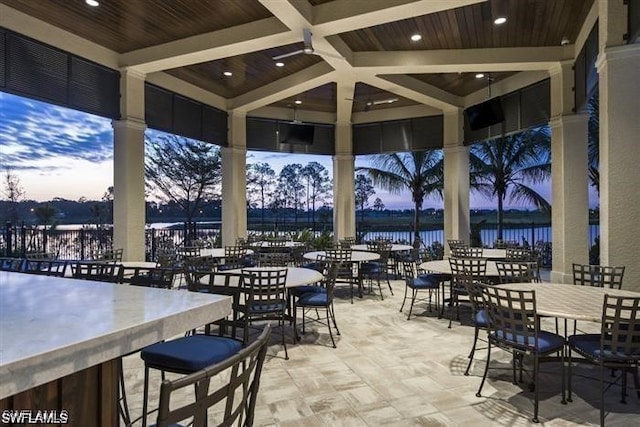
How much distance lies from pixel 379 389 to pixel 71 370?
8.49 feet

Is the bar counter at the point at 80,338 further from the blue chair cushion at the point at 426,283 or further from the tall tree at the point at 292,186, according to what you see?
the tall tree at the point at 292,186

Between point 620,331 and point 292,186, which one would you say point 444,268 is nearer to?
point 620,331

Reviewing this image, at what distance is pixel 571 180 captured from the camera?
666 cm

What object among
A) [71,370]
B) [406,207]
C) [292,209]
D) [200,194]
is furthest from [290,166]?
[71,370]

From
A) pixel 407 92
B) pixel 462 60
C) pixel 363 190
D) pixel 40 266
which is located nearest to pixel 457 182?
pixel 407 92

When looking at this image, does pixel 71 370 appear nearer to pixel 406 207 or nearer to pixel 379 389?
pixel 379 389

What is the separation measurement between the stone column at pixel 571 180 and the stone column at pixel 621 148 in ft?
9.25

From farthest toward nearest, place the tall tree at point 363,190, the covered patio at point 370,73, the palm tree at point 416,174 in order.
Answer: the tall tree at point 363,190 < the palm tree at point 416,174 < the covered patio at point 370,73

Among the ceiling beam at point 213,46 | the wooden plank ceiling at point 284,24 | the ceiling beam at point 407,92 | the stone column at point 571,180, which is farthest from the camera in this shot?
the ceiling beam at point 407,92

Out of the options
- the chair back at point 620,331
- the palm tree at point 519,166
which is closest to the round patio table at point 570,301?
the chair back at point 620,331

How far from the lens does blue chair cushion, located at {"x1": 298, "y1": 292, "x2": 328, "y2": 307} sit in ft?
13.6

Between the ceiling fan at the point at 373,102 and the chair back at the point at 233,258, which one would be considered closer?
the chair back at the point at 233,258

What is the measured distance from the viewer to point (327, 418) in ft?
8.60

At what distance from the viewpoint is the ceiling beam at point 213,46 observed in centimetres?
563
